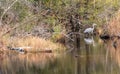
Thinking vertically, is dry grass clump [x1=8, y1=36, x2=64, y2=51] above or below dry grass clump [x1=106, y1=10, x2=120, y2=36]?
below

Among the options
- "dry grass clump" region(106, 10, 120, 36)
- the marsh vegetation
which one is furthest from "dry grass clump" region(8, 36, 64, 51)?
"dry grass clump" region(106, 10, 120, 36)

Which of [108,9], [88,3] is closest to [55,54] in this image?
[88,3]

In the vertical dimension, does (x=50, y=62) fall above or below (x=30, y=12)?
below

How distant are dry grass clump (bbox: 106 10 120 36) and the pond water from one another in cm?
620

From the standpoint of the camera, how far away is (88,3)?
21.4 meters

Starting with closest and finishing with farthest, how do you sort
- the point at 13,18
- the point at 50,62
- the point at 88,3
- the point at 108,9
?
the point at 50,62, the point at 13,18, the point at 88,3, the point at 108,9

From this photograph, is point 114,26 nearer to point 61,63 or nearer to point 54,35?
point 54,35

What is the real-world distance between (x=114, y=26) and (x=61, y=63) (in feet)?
31.0

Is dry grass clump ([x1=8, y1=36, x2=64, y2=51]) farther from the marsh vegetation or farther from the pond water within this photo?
the pond water

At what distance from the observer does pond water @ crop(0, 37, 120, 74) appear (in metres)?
11.7

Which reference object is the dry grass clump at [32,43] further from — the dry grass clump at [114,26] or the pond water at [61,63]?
the dry grass clump at [114,26]

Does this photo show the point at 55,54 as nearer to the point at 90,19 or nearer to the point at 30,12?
the point at 30,12

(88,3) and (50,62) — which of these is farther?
(88,3)

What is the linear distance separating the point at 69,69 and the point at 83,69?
44cm
